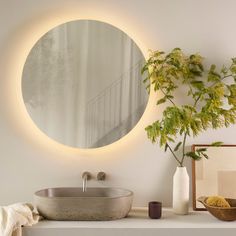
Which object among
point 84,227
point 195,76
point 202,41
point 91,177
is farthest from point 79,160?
point 202,41

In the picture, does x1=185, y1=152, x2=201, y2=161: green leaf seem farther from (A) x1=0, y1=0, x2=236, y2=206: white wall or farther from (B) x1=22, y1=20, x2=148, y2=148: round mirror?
(B) x1=22, y1=20, x2=148, y2=148: round mirror

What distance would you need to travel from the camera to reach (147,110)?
6.98 ft

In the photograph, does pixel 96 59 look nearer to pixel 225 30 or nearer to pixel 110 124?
pixel 110 124

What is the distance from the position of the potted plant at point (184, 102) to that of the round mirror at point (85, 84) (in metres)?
0.12

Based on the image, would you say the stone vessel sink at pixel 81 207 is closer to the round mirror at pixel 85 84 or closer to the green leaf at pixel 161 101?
the round mirror at pixel 85 84

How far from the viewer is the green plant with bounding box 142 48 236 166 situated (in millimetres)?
1937

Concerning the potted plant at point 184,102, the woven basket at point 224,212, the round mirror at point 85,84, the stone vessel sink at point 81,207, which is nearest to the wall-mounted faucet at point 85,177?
the round mirror at point 85,84

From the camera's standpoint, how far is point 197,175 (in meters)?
2.09

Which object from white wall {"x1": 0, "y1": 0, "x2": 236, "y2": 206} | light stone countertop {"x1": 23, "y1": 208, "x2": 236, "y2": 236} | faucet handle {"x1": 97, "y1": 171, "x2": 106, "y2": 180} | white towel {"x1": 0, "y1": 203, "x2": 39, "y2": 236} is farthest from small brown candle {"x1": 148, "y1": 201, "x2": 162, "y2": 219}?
white towel {"x1": 0, "y1": 203, "x2": 39, "y2": 236}

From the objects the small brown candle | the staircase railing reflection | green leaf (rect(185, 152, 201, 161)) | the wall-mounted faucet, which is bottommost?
the small brown candle

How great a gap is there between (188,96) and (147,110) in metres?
0.24

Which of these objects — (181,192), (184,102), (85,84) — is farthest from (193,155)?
(85,84)

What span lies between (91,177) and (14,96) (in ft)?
2.02

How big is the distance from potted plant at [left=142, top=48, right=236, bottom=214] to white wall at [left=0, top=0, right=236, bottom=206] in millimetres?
83
